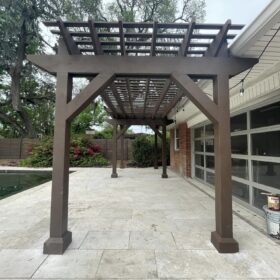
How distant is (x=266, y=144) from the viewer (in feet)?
12.7

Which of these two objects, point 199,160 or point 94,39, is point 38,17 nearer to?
point 199,160

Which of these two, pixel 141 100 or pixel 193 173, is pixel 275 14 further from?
pixel 193 173

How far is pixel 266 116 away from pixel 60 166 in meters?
3.45

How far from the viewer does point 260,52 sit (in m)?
2.86

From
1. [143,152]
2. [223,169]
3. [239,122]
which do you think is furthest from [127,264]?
[143,152]

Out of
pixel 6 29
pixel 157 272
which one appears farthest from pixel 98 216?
pixel 6 29

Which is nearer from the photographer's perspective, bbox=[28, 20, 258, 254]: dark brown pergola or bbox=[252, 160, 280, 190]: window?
bbox=[28, 20, 258, 254]: dark brown pergola

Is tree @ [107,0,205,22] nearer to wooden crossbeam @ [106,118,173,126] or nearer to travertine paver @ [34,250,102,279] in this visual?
wooden crossbeam @ [106,118,173,126]

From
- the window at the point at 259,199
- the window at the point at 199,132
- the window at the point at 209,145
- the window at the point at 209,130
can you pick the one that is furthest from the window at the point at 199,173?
the window at the point at 259,199

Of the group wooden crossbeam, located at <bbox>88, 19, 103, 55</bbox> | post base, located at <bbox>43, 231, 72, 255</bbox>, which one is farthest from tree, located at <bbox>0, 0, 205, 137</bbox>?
post base, located at <bbox>43, 231, 72, 255</bbox>

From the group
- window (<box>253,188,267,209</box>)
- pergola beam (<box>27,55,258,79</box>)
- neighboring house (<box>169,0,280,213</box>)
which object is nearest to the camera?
neighboring house (<box>169,0,280,213</box>)

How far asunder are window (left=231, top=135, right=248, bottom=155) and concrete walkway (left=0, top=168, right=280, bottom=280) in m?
1.34

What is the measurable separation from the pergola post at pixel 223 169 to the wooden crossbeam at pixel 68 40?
195cm

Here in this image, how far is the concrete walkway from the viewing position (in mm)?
2328
